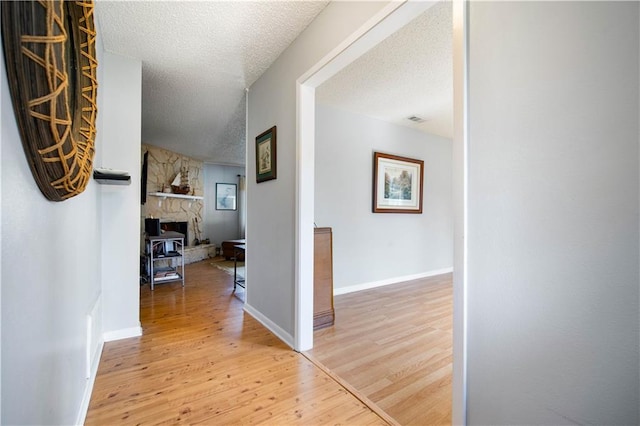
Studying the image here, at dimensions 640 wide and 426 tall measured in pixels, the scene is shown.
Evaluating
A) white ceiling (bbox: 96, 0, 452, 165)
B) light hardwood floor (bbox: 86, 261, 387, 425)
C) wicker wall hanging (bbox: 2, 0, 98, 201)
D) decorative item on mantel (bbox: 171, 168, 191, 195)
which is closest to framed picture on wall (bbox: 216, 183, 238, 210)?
decorative item on mantel (bbox: 171, 168, 191, 195)

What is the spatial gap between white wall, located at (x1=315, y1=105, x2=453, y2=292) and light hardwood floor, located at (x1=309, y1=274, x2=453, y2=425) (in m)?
0.63

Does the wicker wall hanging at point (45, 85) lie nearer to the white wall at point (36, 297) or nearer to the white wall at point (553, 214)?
the white wall at point (36, 297)

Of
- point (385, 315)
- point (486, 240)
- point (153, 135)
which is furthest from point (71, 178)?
point (153, 135)

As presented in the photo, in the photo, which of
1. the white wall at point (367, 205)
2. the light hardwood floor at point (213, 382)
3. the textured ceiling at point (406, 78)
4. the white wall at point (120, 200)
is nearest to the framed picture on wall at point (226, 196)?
the white wall at point (367, 205)

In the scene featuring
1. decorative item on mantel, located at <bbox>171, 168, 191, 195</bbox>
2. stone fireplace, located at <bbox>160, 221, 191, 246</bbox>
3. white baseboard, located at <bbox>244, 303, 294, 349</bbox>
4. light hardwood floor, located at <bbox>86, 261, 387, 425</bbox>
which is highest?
decorative item on mantel, located at <bbox>171, 168, 191, 195</bbox>

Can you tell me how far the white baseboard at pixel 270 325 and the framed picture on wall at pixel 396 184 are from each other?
2.21 m

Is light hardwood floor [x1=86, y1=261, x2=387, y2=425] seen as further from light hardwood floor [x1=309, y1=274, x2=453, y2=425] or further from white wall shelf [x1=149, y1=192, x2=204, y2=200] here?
white wall shelf [x1=149, y1=192, x2=204, y2=200]

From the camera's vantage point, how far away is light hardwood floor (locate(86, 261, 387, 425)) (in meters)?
1.51

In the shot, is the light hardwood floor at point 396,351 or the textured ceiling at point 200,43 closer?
the light hardwood floor at point 396,351

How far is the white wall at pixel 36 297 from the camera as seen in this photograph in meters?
0.68

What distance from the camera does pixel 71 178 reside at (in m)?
1.01

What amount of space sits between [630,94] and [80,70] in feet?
6.28

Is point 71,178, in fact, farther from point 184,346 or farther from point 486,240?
point 184,346

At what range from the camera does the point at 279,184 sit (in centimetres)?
257
